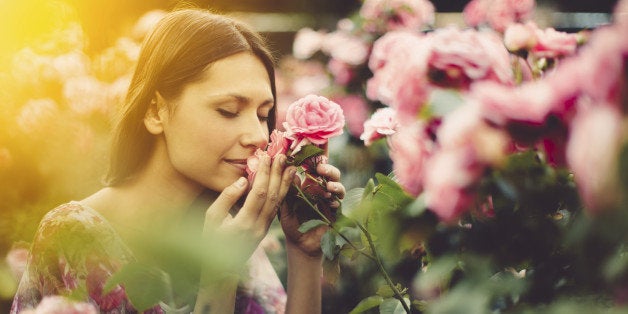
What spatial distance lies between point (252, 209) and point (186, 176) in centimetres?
30

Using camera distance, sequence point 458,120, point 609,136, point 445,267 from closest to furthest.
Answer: point 609,136 → point 458,120 → point 445,267

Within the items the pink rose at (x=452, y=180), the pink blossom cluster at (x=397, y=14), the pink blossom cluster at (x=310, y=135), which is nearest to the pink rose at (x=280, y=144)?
the pink blossom cluster at (x=310, y=135)

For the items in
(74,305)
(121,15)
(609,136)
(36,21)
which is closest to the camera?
(609,136)

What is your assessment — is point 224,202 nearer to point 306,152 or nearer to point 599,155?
point 306,152

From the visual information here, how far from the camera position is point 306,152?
117 centimetres

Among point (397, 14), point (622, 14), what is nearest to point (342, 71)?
point (397, 14)

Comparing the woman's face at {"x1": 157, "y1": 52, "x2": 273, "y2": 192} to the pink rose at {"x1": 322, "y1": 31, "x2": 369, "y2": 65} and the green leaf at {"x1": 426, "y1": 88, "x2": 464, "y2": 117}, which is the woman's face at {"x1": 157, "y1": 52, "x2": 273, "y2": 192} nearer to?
the green leaf at {"x1": 426, "y1": 88, "x2": 464, "y2": 117}

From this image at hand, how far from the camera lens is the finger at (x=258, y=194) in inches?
47.1

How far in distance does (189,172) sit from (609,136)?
40.2 inches

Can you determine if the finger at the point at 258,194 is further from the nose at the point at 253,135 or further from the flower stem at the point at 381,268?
the flower stem at the point at 381,268

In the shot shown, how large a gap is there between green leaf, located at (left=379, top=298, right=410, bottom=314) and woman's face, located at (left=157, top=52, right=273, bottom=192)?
1.40 feet

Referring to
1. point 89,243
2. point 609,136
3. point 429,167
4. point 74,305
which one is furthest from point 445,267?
point 89,243

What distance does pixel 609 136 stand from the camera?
1.71 feet

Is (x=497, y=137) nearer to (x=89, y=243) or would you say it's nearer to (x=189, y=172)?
(x=189, y=172)
